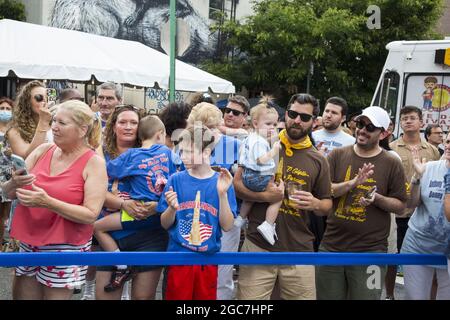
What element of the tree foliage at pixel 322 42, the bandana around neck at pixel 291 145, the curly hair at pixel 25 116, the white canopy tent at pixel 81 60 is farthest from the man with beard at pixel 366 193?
the tree foliage at pixel 322 42

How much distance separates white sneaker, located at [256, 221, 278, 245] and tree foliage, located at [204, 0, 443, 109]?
18.0 meters

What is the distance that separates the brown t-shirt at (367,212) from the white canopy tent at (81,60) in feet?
25.8

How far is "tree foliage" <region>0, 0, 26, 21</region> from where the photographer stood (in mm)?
21456

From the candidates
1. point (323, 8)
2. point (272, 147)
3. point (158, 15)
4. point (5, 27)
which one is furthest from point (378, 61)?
point (272, 147)

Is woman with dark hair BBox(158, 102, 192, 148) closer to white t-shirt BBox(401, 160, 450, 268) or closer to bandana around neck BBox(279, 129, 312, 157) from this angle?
bandana around neck BBox(279, 129, 312, 157)

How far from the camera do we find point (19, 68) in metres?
10.9

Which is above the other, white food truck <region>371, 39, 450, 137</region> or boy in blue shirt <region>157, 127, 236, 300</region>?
white food truck <region>371, 39, 450, 137</region>

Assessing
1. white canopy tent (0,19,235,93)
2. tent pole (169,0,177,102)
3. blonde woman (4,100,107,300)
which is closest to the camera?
blonde woman (4,100,107,300)

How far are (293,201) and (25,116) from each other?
233 centimetres

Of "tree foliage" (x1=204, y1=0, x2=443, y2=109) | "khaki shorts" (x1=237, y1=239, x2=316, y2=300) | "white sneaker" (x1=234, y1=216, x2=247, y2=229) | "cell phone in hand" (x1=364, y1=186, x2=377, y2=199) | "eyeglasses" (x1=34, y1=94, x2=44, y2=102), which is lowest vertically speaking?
"khaki shorts" (x1=237, y1=239, x2=316, y2=300)

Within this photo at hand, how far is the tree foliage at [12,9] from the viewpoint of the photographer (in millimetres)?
21456

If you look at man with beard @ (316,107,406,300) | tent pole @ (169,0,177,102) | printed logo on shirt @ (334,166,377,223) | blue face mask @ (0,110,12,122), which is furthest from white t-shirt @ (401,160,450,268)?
tent pole @ (169,0,177,102)

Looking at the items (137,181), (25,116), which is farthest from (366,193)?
(25,116)
